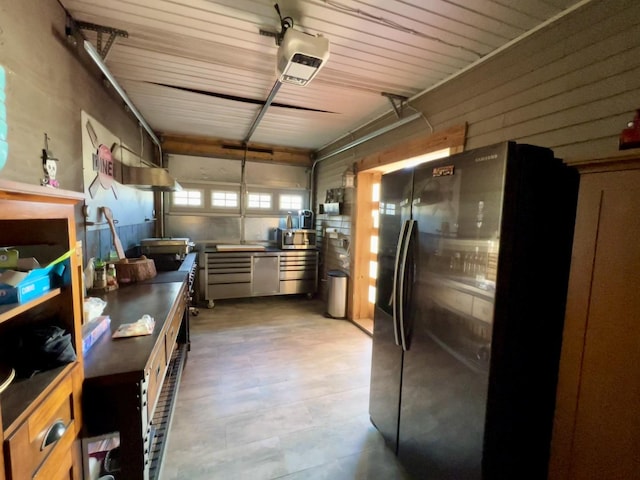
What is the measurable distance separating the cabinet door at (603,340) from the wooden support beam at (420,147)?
4.35ft

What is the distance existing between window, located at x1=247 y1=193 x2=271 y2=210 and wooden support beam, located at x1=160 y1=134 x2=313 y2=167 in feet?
2.08

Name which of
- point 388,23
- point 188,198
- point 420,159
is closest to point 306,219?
point 188,198

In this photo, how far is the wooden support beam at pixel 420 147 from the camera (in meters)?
2.32

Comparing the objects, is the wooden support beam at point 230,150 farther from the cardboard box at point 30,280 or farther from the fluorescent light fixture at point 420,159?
the cardboard box at point 30,280

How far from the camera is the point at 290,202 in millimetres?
5574

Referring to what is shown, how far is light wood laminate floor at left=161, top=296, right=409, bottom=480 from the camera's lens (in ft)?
5.62

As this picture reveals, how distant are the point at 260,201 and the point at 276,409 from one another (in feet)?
12.7

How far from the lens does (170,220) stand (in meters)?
4.86

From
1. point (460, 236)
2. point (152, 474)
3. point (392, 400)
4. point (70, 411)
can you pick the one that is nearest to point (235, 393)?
point (152, 474)

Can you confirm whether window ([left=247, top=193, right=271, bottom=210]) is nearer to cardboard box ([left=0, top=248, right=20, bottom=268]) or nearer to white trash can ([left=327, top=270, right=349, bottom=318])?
white trash can ([left=327, top=270, right=349, bottom=318])

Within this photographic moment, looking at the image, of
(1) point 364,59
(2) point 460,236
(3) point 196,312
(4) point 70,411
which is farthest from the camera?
(3) point 196,312

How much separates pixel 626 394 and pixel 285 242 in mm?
4296

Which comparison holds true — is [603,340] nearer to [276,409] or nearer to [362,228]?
[276,409]

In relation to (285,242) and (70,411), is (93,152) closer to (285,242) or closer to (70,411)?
(70,411)
